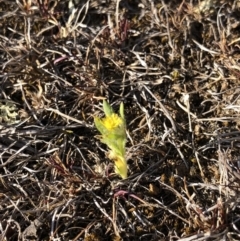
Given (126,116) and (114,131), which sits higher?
(114,131)

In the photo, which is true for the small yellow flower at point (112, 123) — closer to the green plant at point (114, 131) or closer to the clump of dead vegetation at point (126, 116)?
the green plant at point (114, 131)

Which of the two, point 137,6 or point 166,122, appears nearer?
point 166,122

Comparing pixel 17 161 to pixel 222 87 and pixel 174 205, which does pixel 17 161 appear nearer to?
pixel 174 205

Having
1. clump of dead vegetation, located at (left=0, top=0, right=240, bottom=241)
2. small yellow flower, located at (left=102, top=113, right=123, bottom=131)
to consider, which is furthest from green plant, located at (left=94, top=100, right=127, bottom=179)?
clump of dead vegetation, located at (left=0, top=0, right=240, bottom=241)

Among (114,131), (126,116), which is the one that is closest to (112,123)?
(114,131)

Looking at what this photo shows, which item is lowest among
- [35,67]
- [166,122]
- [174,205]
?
[174,205]

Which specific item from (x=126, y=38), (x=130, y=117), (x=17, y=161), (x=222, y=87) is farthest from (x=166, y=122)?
(x=17, y=161)

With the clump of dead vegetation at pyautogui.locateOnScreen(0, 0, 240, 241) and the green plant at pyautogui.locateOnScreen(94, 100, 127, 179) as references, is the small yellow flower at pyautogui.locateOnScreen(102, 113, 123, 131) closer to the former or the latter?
the green plant at pyautogui.locateOnScreen(94, 100, 127, 179)

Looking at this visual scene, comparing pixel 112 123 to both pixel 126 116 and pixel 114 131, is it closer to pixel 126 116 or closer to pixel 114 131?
pixel 114 131
